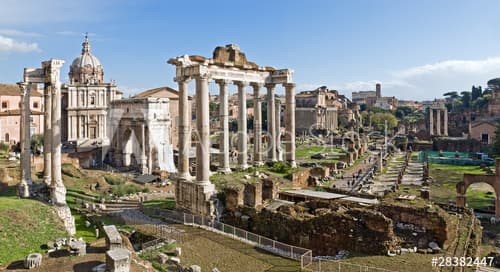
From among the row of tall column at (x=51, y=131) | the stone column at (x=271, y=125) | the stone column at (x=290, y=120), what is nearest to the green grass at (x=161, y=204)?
the row of tall column at (x=51, y=131)

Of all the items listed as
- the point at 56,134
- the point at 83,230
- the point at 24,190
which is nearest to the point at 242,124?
the point at 56,134

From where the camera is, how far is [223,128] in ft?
86.2

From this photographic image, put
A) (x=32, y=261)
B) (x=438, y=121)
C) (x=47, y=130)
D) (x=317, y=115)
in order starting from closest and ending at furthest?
(x=32, y=261), (x=47, y=130), (x=438, y=121), (x=317, y=115)

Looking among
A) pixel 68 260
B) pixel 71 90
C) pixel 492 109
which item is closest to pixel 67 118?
pixel 71 90

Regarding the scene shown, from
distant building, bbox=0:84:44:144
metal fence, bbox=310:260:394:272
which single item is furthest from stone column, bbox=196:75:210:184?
distant building, bbox=0:84:44:144

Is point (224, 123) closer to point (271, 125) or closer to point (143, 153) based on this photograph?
point (271, 125)

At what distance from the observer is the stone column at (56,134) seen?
2400 cm

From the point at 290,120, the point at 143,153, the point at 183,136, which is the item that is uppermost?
the point at 290,120

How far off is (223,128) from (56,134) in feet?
30.2

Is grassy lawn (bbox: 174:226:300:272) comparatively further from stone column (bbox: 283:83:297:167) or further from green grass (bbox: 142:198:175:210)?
stone column (bbox: 283:83:297:167)

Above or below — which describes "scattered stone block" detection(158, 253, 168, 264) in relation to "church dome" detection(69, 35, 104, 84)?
below

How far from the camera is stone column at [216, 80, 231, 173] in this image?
1028 inches

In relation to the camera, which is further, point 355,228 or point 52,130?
point 52,130

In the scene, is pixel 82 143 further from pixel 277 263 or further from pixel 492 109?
pixel 492 109
